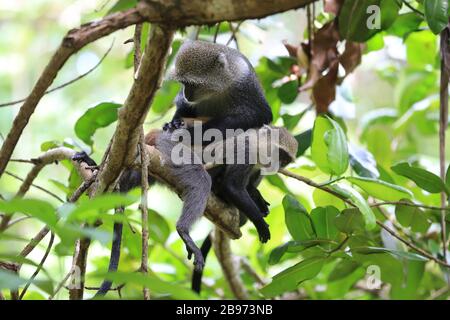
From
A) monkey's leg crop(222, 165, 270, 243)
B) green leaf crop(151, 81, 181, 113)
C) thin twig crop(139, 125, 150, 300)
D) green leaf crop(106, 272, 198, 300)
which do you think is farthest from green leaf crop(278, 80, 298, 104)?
green leaf crop(106, 272, 198, 300)

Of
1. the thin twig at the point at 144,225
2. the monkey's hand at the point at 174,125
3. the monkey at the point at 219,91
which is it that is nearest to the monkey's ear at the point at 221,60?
the monkey at the point at 219,91

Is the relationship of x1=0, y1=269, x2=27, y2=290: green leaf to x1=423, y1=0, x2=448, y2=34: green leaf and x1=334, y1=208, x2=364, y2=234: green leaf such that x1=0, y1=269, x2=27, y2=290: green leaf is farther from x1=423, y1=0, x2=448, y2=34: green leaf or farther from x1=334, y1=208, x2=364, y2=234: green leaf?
x1=423, y1=0, x2=448, y2=34: green leaf

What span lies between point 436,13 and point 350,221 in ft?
2.63

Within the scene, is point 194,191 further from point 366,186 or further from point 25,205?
point 25,205

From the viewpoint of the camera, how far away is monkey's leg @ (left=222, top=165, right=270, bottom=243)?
2902mm

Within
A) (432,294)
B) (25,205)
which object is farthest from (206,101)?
(25,205)

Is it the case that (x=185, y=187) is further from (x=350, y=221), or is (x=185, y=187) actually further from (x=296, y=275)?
(x=350, y=221)

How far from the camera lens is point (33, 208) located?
3.05ft

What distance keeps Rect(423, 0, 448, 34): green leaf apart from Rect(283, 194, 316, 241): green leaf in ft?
2.69

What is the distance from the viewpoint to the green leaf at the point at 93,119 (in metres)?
2.61

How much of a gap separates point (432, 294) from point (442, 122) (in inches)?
43.0

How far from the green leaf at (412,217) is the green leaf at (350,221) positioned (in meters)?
0.39
